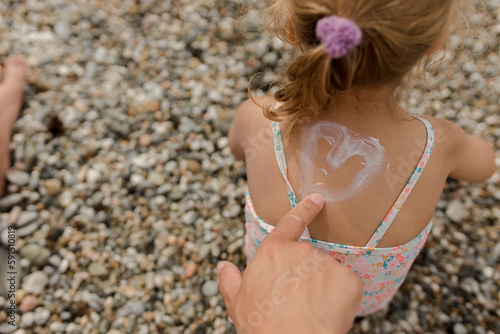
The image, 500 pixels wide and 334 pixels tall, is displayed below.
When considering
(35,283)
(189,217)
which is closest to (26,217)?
(35,283)

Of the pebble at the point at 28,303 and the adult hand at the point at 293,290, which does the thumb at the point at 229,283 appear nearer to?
the adult hand at the point at 293,290

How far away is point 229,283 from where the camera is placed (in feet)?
4.43

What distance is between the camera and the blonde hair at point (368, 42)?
0.97m

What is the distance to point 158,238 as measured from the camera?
2.13 metres

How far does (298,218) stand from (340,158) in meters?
0.25

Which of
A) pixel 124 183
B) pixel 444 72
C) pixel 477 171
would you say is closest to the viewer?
pixel 477 171

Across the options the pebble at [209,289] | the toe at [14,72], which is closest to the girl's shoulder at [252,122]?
the pebble at [209,289]

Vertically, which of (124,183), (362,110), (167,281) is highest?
(362,110)

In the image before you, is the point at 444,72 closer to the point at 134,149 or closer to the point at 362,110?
the point at 362,110

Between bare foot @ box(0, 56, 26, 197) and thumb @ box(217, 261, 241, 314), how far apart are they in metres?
1.52

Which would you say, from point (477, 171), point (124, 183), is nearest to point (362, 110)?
point (477, 171)

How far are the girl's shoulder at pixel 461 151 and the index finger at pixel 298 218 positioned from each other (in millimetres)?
501

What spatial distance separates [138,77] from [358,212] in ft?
6.53

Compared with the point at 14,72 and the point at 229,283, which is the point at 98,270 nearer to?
the point at 229,283
